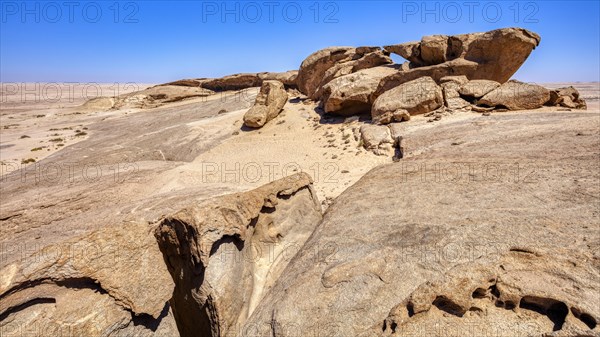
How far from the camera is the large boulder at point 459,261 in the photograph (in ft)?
13.2

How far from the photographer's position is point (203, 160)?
16203 mm

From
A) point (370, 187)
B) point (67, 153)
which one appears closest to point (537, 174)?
point (370, 187)

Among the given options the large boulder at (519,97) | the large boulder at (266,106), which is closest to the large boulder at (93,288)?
the large boulder at (266,106)

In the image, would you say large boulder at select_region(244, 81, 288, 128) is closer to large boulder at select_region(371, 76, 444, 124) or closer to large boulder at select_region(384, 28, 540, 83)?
large boulder at select_region(371, 76, 444, 124)

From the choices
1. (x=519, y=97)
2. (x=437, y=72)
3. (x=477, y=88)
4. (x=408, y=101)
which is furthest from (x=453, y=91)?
(x=519, y=97)

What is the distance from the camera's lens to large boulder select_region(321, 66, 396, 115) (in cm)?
1738

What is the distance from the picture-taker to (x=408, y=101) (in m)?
14.8

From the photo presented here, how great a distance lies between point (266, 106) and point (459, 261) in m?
16.2

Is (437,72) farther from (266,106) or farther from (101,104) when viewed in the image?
(101,104)

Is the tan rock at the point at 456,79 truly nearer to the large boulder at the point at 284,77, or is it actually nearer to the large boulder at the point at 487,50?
the large boulder at the point at 487,50

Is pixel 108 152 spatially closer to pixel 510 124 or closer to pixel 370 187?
pixel 370 187

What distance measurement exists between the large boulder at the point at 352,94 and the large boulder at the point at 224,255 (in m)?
11.6

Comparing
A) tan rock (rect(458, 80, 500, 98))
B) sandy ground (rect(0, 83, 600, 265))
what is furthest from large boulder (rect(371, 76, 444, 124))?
tan rock (rect(458, 80, 500, 98))

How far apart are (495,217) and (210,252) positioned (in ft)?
14.9
